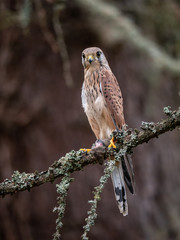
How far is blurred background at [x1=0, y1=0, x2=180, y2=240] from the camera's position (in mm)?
4914

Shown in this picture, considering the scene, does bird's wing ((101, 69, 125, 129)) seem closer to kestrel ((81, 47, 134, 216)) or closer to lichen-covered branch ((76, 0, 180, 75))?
kestrel ((81, 47, 134, 216))

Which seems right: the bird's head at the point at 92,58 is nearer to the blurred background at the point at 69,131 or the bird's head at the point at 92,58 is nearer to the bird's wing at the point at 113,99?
the bird's wing at the point at 113,99

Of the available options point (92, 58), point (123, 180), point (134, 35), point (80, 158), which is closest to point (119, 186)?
point (123, 180)

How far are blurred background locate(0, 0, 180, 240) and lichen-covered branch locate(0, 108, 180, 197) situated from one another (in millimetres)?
2719

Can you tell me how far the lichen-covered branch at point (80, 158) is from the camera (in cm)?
219

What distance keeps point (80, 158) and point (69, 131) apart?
2.78 metres

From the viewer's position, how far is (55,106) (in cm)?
505

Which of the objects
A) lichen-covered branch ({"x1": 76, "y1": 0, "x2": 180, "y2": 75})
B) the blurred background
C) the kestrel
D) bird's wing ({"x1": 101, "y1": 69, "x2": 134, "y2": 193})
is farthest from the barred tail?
the blurred background

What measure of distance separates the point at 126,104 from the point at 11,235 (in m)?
2.40

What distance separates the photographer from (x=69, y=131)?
16.6 ft

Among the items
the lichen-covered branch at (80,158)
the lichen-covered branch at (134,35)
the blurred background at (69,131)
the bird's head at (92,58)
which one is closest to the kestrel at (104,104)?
the bird's head at (92,58)

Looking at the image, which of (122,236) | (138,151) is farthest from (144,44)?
(122,236)

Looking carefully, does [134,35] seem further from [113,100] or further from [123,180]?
[123,180]

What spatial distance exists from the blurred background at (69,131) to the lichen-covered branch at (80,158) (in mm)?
2719
